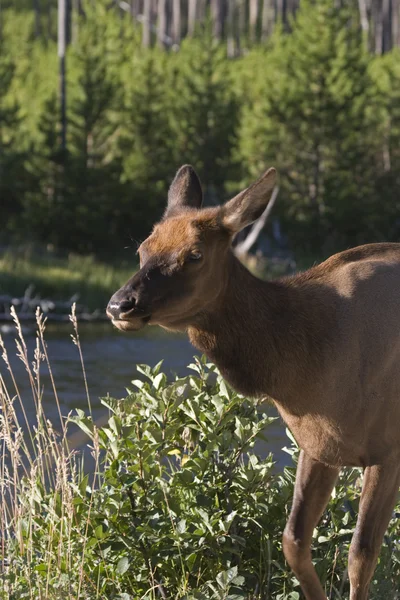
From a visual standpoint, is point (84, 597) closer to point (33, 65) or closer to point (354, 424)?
point (354, 424)

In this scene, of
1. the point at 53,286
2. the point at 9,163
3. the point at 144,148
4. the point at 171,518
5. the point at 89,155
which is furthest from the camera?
the point at 144,148

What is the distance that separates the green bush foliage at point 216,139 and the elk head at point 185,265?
2452 cm

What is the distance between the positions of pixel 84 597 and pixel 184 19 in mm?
80880

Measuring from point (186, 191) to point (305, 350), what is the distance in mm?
974

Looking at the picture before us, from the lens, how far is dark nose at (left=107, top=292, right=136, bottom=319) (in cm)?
434

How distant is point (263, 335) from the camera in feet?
16.0

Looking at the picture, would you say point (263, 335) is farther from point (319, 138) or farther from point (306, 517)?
point (319, 138)

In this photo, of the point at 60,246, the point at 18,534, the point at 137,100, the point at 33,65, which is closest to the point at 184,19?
the point at 33,65

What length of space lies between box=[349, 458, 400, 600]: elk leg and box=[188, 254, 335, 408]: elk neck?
1.56ft

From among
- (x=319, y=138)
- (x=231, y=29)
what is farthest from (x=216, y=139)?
(x=231, y=29)

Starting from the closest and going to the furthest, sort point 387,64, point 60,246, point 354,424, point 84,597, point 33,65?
point 354,424 < point 84,597 < point 60,246 < point 387,64 < point 33,65

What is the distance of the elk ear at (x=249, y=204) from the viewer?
4.61 m

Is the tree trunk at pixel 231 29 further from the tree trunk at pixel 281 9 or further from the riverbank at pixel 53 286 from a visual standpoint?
the riverbank at pixel 53 286

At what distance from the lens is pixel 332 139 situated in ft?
107
